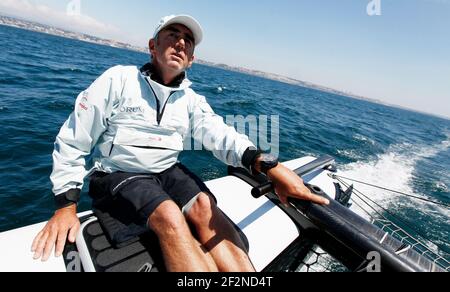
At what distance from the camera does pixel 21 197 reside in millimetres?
3779

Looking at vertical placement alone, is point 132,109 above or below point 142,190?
above

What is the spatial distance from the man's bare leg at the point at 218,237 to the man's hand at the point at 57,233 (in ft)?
2.81

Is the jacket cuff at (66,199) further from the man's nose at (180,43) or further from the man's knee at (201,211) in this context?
the man's nose at (180,43)

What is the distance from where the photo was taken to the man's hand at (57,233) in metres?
1.61

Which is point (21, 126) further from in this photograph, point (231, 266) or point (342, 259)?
point (342, 259)

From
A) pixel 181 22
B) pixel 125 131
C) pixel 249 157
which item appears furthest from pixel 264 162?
pixel 181 22

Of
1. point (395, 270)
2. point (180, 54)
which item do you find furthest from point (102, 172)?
point (395, 270)

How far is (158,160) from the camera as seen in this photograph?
2135 mm

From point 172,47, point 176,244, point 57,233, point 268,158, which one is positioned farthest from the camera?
point 172,47

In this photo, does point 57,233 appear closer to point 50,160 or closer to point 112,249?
point 112,249

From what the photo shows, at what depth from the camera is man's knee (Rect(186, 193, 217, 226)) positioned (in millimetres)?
1896

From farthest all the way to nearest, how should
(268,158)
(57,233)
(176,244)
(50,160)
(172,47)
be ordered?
(50,160), (172,47), (268,158), (57,233), (176,244)

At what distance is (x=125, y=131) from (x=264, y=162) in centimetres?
120

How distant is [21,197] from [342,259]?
182 inches
